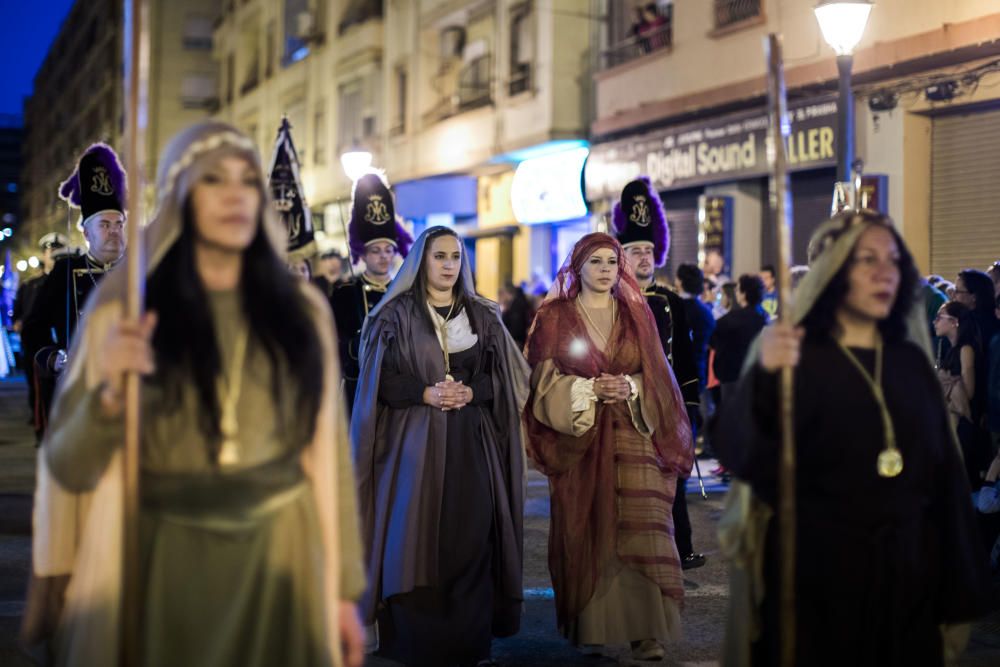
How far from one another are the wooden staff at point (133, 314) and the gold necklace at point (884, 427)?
2170 mm

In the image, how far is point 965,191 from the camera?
15.2m

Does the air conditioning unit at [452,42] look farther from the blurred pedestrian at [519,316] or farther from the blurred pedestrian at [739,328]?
the blurred pedestrian at [739,328]

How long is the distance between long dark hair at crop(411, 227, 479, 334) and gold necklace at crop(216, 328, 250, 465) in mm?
3442

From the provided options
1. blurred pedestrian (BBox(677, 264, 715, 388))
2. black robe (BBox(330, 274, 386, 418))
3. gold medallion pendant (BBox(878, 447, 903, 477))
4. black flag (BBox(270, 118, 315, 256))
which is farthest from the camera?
blurred pedestrian (BBox(677, 264, 715, 388))

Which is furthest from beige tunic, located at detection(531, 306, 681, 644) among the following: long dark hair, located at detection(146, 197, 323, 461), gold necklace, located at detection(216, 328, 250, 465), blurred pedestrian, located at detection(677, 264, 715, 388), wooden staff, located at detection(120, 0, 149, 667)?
blurred pedestrian, located at detection(677, 264, 715, 388)

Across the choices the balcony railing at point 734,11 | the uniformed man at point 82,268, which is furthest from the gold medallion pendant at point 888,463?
the balcony railing at point 734,11

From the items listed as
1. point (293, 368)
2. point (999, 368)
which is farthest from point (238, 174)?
point (999, 368)

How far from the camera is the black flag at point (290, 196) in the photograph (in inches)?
480

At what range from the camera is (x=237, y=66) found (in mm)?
46969

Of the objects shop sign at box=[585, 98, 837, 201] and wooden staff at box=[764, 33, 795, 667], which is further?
shop sign at box=[585, 98, 837, 201]

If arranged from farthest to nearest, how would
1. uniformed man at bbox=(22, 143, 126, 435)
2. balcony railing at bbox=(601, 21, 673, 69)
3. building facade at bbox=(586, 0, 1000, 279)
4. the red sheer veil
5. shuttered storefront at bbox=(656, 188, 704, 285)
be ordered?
balcony railing at bbox=(601, 21, 673, 69) < shuttered storefront at bbox=(656, 188, 704, 285) < building facade at bbox=(586, 0, 1000, 279) < uniformed man at bbox=(22, 143, 126, 435) < the red sheer veil

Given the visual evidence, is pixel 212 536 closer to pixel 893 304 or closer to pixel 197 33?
pixel 893 304

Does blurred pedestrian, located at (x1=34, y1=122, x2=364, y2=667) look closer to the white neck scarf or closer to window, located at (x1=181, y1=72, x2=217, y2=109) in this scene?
the white neck scarf

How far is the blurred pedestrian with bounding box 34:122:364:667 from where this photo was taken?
140 inches
